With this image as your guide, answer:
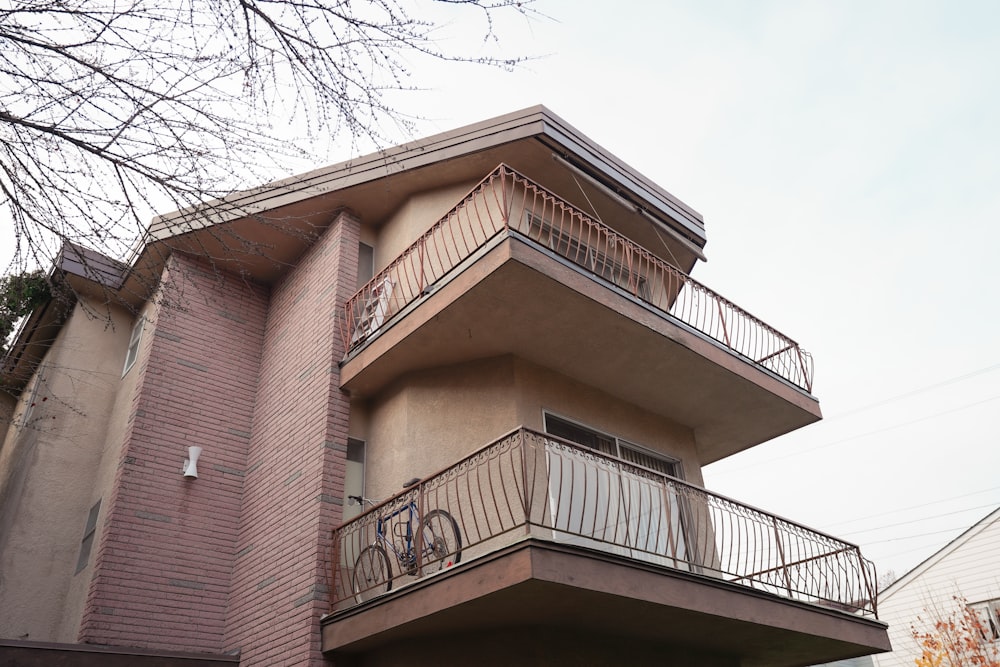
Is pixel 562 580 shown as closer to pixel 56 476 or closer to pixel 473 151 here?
pixel 473 151

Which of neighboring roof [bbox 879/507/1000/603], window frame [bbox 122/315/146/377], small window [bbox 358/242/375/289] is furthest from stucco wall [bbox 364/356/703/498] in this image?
neighboring roof [bbox 879/507/1000/603]

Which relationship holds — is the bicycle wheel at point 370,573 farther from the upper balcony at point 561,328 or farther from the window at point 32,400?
the window at point 32,400

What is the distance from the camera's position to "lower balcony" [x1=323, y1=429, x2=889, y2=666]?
20.0ft

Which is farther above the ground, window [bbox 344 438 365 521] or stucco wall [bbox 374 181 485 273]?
stucco wall [bbox 374 181 485 273]

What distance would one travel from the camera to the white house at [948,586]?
14838 mm

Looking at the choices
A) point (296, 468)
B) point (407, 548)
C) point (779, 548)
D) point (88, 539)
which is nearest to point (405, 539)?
point (407, 548)

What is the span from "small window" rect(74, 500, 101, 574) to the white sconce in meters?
1.21

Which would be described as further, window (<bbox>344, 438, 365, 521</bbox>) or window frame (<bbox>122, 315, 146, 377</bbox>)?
Result: window frame (<bbox>122, 315, 146, 377</bbox>)

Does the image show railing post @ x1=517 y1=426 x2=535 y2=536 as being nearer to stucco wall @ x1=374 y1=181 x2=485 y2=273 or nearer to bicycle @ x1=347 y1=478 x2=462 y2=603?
bicycle @ x1=347 y1=478 x2=462 y2=603

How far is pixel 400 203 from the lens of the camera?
10.9 m

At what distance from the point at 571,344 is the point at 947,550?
12.1m

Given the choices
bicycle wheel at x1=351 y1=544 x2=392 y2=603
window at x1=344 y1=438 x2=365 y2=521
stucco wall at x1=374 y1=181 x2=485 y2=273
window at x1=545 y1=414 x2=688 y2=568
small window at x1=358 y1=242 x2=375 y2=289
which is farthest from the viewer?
small window at x1=358 y1=242 x2=375 y2=289

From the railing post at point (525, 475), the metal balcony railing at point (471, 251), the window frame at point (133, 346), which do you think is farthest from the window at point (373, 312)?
the window frame at point (133, 346)

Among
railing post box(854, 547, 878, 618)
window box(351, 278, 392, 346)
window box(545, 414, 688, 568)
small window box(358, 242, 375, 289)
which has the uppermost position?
small window box(358, 242, 375, 289)
